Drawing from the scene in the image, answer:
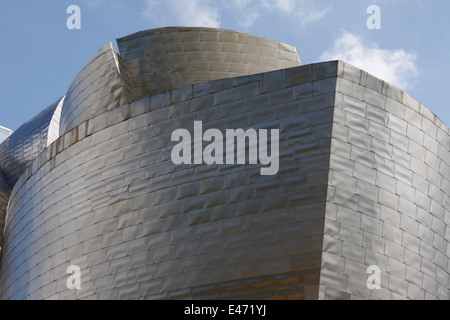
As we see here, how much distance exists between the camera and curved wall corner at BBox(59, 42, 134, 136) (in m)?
11.6

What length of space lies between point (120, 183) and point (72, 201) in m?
1.11

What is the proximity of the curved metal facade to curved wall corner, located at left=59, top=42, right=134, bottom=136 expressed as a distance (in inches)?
42.3

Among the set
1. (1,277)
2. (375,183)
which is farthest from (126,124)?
(1,277)

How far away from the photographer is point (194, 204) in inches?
367

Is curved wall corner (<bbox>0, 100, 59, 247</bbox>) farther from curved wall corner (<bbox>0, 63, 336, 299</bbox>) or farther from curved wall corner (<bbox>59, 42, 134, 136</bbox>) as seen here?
curved wall corner (<bbox>0, 63, 336, 299</bbox>)

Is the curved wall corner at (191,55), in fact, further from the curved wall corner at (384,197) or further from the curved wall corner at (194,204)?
the curved wall corner at (384,197)

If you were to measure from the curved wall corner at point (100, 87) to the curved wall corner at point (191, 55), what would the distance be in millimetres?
395

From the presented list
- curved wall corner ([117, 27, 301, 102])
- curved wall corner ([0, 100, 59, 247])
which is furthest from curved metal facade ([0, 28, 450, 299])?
curved wall corner ([0, 100, 59, 247])

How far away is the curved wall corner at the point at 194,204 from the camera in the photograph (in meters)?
8.72

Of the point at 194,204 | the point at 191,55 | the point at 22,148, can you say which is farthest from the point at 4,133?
the point at 194,204

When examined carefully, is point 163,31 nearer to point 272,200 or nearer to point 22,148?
point 272,200

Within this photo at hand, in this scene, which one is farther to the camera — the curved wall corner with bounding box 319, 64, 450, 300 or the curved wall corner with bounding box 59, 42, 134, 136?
the curved wall corner with bounding box 59, 42, 134, 136
